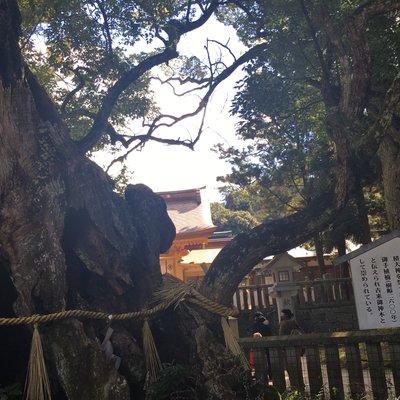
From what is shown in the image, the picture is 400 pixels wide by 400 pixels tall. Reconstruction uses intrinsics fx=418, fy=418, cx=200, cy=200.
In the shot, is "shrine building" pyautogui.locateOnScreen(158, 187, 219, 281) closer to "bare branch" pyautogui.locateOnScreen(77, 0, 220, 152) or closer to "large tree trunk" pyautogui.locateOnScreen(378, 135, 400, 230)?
"large tree trunk" pyautogui.locateOnScreen(378, 135, 400, 230)

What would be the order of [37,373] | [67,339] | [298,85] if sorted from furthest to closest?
[298,85] → [67,339] → [37,373]

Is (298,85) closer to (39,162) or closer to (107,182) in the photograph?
(107,182)

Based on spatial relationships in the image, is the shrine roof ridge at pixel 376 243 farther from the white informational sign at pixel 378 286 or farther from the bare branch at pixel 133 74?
the bare branch at pixel 133 74

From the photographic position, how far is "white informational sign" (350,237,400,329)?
20.9 ft

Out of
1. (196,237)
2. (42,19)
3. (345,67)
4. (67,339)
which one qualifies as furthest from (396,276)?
(196,237)

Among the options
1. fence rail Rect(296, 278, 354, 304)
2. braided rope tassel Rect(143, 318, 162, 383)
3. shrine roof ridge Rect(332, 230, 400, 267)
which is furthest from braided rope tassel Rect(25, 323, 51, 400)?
fence rail Rect(296, 278, 354, 304)

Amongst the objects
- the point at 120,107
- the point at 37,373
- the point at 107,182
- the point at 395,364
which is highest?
the point at 120,107

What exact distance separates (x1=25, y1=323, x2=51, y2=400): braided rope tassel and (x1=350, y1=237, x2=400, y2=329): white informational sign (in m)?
4.86

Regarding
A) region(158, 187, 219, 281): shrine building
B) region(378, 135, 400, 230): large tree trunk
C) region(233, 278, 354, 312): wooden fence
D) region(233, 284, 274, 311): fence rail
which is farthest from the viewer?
region(158, 187, 219, 281): shrine building

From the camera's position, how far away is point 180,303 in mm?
4918

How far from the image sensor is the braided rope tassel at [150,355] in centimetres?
428

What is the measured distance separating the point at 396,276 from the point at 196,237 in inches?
407

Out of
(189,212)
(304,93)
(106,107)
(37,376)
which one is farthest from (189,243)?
(37,376)

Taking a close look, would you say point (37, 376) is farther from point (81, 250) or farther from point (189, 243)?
point (189, 243)
